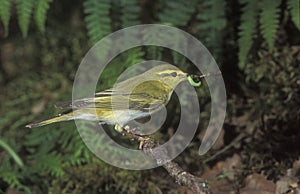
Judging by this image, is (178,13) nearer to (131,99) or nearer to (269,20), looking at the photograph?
(269,20)

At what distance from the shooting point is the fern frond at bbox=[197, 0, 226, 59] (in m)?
3.30

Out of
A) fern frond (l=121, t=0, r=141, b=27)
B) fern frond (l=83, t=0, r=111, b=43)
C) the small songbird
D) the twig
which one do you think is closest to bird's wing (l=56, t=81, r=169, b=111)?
the small songbird

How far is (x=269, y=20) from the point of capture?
316 cm

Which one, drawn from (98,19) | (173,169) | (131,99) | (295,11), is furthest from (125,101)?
(295,11)

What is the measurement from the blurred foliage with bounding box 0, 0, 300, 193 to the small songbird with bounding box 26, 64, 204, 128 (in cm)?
73

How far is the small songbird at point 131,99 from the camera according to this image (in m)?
2.29

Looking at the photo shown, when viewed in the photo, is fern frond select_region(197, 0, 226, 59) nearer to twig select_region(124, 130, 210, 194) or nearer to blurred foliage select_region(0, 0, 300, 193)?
blurred foliage select_region(0, 0, 300, 193)

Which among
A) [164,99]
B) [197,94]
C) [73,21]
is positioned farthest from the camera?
[73,21]

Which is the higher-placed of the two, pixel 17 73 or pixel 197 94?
pixel 17 73

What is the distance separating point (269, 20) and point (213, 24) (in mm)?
354

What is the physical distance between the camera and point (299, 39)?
3.52 meters

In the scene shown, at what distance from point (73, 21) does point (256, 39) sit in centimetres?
158

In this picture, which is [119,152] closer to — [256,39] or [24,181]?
[24,181]

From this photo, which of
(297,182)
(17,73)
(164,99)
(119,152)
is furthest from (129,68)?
(17,73)
